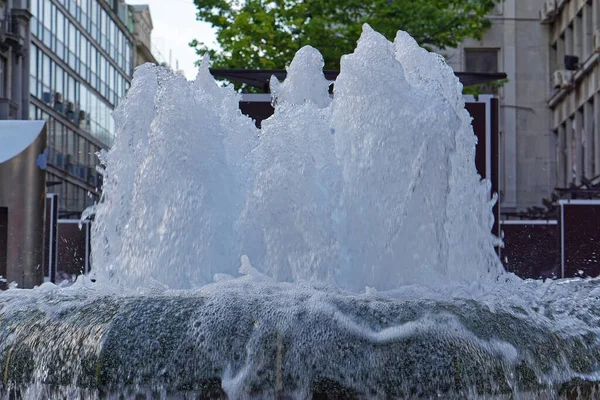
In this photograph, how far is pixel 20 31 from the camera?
45.8 m

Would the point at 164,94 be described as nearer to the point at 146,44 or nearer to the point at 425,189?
the point at 425,189

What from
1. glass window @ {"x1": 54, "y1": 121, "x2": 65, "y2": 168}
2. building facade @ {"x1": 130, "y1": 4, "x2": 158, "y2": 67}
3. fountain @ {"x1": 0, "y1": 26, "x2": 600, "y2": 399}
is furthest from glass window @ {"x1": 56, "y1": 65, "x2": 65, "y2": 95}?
fountain @ {"x1": 0, "y1": 26, "x2": 600, "y2": 399}

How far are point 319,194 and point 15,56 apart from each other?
40007mm

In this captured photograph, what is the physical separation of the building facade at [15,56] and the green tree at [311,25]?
18.4 meters

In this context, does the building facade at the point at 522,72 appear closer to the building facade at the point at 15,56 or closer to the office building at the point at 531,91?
the office building at the point at 531,91

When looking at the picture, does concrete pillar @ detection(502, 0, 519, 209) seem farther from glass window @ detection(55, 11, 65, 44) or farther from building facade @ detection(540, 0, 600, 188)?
glass window @ detection(55, 11, 65, 44)

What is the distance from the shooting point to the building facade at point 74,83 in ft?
167

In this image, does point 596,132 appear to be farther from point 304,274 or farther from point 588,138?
point 304,274

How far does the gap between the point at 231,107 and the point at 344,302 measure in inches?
225

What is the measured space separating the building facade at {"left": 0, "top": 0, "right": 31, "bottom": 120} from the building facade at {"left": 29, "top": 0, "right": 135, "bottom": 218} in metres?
1.47

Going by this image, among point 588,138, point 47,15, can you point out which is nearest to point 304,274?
point 588,138

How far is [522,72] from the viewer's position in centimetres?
4375

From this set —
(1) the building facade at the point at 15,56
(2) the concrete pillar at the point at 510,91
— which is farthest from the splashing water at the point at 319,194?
(1) the building facade at the point at 15,56

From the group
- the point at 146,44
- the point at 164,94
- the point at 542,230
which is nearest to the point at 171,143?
the point at 164,94
